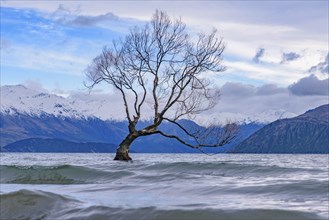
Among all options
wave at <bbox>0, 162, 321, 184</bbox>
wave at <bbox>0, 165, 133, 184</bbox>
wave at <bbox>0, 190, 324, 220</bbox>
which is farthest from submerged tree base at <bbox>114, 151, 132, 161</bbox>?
wave at <bbox>0, 190, 324, 220</bbox>

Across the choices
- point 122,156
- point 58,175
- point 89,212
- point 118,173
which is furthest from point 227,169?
point 122,156

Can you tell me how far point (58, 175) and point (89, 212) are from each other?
39.1 ft

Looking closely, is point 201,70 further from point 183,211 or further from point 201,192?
point 183,211

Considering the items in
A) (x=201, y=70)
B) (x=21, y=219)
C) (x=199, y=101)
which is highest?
(x=201, y=70)

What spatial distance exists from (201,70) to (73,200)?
27758mm

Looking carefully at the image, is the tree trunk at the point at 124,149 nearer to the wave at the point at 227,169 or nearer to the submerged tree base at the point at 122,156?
the submerged tree base at the point at 122,156

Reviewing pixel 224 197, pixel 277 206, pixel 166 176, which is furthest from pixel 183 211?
pixel 166 176

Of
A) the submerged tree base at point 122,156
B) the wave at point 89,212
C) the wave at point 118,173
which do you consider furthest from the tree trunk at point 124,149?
the wave at point 89,212

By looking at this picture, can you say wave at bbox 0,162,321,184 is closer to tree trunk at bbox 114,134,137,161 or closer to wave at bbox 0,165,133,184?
wave at bbox 0,165,133,184

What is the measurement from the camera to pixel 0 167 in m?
25.6

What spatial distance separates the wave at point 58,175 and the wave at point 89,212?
7.48 meters

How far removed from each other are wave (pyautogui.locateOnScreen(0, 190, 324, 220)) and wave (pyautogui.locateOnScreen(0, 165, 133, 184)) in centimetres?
748

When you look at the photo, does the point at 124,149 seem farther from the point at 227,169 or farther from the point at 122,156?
the point at 227,169

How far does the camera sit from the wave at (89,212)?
30.1 feet
